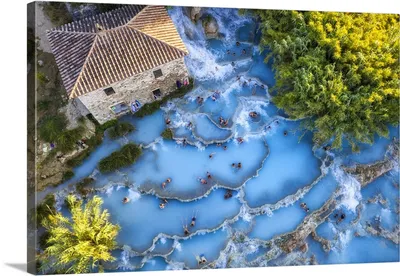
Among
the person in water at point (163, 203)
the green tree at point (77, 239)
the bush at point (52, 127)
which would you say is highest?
the bush at point (52, 127)

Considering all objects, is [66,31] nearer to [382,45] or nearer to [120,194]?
[120,194]

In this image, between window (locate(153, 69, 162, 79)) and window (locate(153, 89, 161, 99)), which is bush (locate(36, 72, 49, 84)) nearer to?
window (locate(153, 69, 162, 79))

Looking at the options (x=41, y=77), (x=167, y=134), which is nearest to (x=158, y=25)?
(x=167, y=134)

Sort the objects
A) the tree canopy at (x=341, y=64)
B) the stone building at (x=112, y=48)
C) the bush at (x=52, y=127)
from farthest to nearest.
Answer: the tree canopy at (x=341, y=64) → the stone building at (x=112, y=48) → the bush at (x=52, y=127)

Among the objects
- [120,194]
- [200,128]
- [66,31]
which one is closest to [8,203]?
[120,194]

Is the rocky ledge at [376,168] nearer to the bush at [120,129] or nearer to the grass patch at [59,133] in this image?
the bush at [120,129]

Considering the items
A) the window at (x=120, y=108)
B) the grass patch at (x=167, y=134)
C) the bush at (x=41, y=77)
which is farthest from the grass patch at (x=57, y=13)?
the grass patch at (x=167, y=134)

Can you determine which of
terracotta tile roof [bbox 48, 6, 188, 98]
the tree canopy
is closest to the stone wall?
terracotta tile roof [bbox 48, 6, 188, 98]
